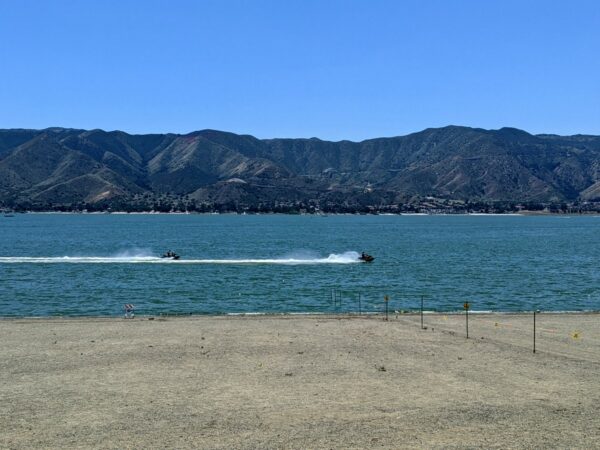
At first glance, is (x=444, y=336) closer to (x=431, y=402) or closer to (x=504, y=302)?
(x=431, y=402)

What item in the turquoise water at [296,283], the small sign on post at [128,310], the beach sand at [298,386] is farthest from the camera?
the turquoise water at [296,283]

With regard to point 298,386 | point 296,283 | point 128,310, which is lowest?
point 296,283

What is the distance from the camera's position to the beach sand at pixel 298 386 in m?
19.5

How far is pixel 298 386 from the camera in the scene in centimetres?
2508

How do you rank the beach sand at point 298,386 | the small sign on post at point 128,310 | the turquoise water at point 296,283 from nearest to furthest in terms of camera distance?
the beach sand at point 298,386
the small sign on post at point 128,310
the turquoise water at point 296,283

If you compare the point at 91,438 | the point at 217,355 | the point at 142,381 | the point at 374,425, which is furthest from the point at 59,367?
the point at 374,425

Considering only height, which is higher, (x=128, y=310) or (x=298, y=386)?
(x=298, y=386)

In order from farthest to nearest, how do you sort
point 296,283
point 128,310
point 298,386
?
point 296,283 → point 128,310 → point 298,386

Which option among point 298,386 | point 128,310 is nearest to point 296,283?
point 128,310

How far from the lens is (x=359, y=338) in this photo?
35.3 metres

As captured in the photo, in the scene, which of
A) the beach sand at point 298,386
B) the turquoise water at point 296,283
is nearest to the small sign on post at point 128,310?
the beach sand at point 298,386

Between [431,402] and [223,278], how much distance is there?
54192 mm

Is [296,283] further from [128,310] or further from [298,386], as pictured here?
[298,386]

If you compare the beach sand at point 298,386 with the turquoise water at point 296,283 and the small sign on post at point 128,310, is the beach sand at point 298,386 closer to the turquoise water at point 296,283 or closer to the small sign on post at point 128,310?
the small sign on post at point 128,310
